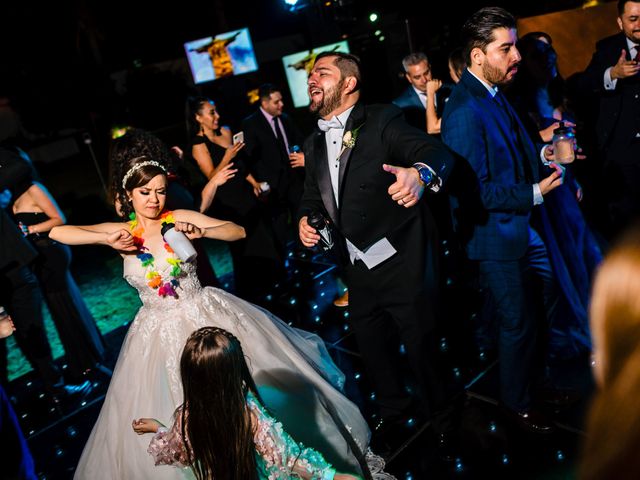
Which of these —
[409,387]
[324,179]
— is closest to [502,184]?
[324,179]

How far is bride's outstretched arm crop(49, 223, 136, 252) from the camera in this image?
2.80 meters

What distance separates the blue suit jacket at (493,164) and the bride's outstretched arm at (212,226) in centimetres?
132

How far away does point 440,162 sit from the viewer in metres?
2.40

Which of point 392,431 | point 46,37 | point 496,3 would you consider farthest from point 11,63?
point 392,431

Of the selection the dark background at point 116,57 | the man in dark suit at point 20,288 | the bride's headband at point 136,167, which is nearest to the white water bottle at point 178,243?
the bride's headband at point 136,167

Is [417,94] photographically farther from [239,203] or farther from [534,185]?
[534,185]

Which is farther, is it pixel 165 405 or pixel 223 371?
pixel 165 405

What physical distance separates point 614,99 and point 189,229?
3321 mm

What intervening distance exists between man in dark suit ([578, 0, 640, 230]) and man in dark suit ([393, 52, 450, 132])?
1310 mm

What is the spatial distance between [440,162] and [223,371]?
4.55 ft

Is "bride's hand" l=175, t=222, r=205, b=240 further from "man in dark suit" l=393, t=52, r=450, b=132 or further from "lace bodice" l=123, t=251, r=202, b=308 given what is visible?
"man in dark suit" l=393, t=52, r=450, b=132

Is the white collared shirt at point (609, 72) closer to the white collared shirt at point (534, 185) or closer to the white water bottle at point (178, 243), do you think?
the white collared shirt at point (534, 185)

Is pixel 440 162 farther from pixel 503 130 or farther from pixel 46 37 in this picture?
pixel 46 37

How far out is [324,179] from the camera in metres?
2.80
